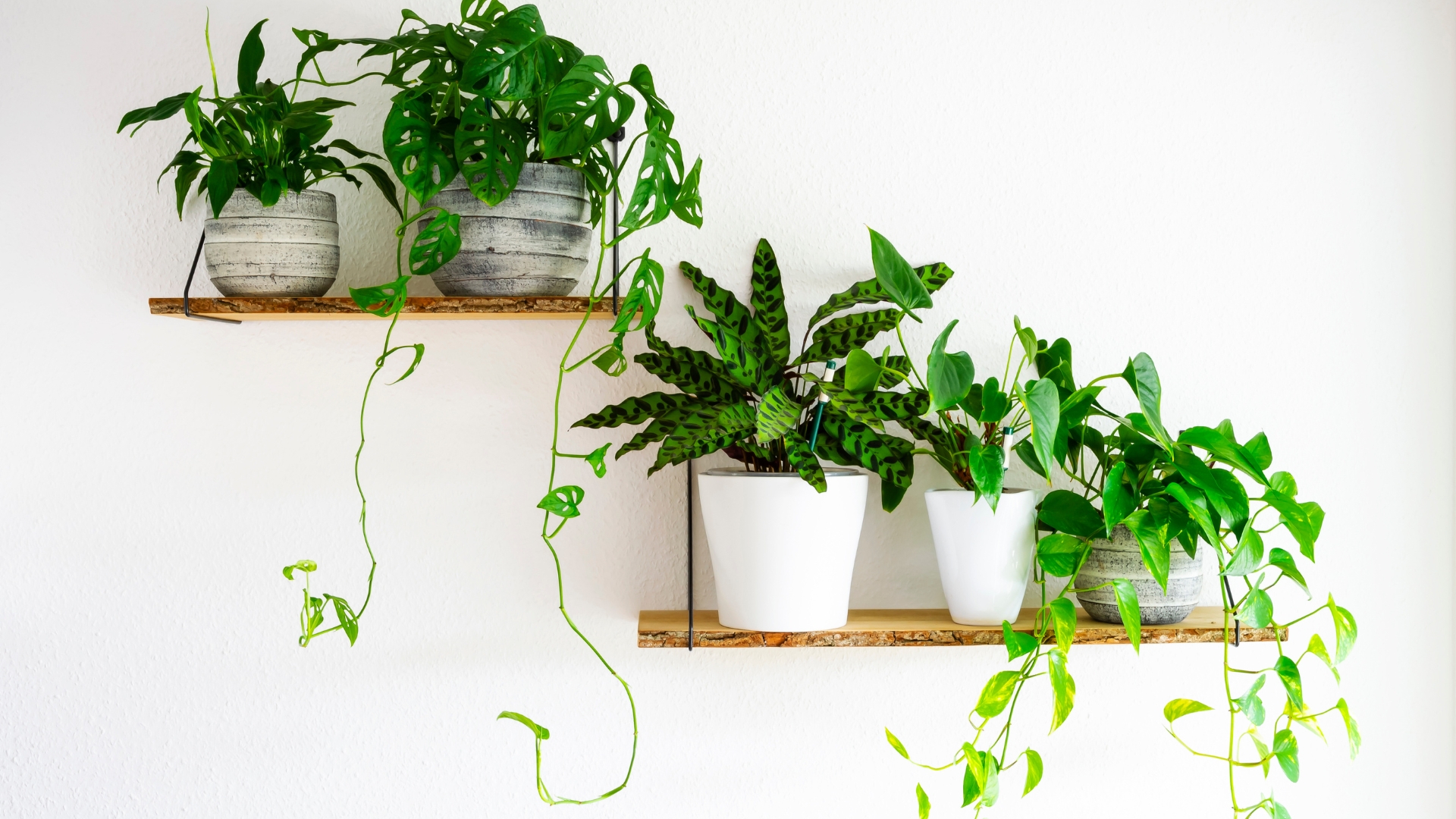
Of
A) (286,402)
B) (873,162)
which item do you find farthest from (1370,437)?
(286,402)

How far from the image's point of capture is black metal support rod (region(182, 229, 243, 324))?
0.92 metres

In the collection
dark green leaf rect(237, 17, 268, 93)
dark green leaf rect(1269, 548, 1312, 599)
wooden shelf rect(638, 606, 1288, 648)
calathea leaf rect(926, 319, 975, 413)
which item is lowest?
wooden shelf rect(638, 606, 1288, 648)

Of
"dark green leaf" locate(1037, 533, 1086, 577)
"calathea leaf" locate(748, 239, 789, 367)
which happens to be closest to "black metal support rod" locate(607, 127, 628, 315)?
"calathea leaf" locate(748, 239, 789, 367)

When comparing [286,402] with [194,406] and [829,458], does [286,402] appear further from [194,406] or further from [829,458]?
[829,458]

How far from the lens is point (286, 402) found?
3.49 ft

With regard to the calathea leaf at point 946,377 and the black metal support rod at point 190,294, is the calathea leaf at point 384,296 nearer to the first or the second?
the black metal support rod at point 190,294

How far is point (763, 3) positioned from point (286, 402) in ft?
2.37

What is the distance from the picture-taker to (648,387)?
3.50 feet

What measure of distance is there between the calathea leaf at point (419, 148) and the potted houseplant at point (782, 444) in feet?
0.82

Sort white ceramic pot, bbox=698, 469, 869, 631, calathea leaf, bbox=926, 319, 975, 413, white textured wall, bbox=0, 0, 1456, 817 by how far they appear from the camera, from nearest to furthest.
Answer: calathea leaf, bbox=926, 319, 975, 413 → white ceramic pot, bbox=698, 469, 869, 631 → white textured wall, bbox=0, 0, 1456, 817

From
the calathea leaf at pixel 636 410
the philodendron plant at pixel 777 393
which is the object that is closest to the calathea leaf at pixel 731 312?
the philodendron plant at pixel 777 393

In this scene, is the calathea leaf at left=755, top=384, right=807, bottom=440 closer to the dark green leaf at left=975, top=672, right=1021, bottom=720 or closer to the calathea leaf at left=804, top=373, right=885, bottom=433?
the calathea leaf at left=804, top=373, right=885, bottom=433

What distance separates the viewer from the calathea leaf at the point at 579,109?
2.67ft

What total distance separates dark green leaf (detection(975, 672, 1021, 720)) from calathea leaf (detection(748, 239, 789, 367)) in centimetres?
39
